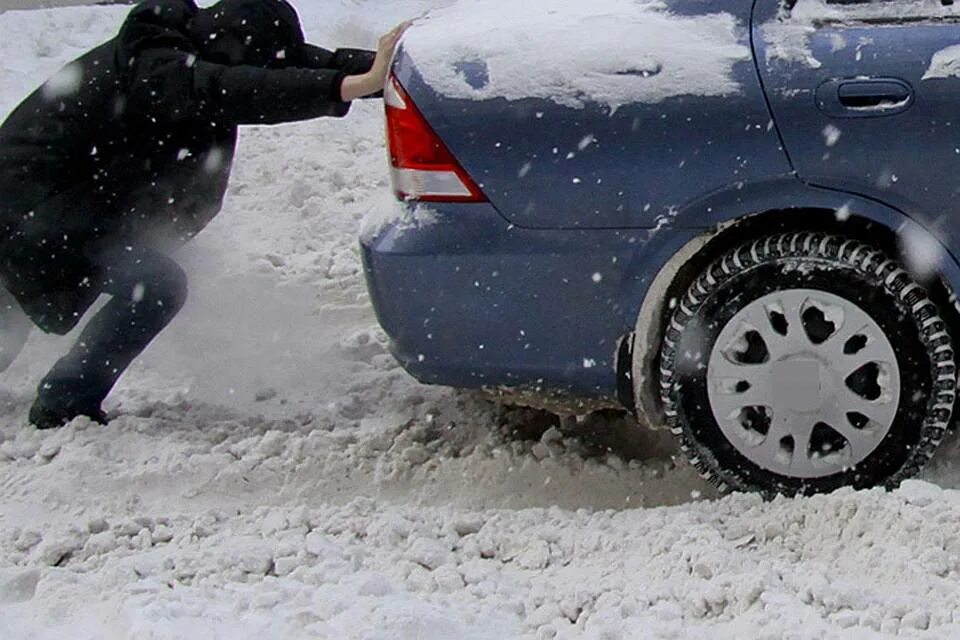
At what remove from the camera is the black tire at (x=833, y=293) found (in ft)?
11.1

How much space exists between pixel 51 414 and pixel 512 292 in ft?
5.92

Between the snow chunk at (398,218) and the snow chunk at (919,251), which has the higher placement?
the snow chunk at (919,251)

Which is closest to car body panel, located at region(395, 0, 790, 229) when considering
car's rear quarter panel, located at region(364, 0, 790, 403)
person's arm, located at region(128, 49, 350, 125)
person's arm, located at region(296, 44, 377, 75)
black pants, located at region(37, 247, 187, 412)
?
car's rear quarter panel, located at region(364, 0, 790, 403)

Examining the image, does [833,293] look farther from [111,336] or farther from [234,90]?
[111,336]

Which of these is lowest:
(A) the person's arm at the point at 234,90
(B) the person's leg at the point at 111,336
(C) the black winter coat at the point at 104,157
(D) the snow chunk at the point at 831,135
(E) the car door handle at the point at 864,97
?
(B) the person's leg at the point at 111,336

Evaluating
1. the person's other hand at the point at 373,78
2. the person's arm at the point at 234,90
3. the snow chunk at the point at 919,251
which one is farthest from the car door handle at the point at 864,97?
the person's arm at the point at 234,90

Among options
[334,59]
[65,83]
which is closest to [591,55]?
[334,59]

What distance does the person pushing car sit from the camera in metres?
4.38

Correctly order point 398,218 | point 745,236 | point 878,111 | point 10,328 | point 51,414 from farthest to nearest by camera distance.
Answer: point 10,328 < point 51,414 < point 398,218 < point 745,236 < point 878,111

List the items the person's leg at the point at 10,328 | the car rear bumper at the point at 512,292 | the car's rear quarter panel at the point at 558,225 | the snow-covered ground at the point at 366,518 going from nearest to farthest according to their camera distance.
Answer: the snow-covered ground at the point at 366,518
the car's rear quarter panel at the point at 558,225
the car rear bumper at the point at 512,292
the person's leg at the point at 10,328

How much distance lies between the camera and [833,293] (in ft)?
11.2

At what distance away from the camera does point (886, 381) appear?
342cm

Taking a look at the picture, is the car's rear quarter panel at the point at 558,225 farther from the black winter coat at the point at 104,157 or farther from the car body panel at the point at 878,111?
the black winter coat at the point at 104,157

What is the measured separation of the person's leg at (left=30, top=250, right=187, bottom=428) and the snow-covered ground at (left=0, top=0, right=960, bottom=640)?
12 centimetres
